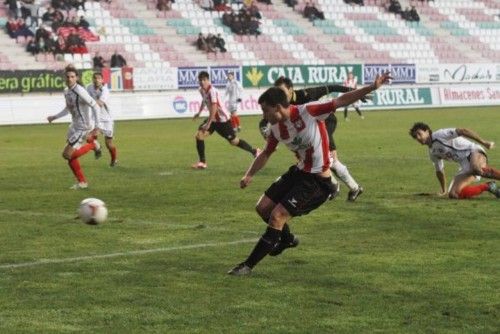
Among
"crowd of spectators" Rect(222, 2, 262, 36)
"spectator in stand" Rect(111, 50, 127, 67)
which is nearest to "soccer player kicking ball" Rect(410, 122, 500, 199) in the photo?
"spectator in stand" Rect(111, 50, 127, 67)

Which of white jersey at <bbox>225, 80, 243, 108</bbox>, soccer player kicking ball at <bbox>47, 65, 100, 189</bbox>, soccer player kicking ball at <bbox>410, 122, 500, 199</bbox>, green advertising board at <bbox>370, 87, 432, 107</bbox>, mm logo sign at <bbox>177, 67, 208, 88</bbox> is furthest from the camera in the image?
green advertising board at <bbox>370, 87, 432, 107</bbox>

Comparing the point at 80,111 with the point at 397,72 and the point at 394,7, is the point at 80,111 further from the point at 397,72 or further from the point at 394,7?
the point at 394,7

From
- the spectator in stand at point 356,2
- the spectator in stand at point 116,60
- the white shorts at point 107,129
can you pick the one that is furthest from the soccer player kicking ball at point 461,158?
the spectator in stand at point 356,2

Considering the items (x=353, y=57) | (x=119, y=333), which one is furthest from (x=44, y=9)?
(x=119, y=333)

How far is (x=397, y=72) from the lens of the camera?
56.9 metres

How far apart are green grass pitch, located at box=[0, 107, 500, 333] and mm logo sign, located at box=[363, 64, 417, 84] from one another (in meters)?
35.0

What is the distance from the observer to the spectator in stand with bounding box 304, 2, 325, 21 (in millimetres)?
61969

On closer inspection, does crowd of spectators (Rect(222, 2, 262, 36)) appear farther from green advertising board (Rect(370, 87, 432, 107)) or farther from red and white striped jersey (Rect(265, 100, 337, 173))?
red and white striped jersey (Rect(265, 100, 337, 173))

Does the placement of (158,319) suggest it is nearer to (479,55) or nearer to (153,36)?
(153,36)

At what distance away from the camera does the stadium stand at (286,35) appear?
171 feet

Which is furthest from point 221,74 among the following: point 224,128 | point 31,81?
point 224,128

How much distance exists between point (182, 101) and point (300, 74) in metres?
9.19

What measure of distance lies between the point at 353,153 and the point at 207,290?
671 inches

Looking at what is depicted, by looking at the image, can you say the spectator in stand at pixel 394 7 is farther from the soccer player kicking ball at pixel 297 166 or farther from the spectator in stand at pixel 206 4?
the soccer player kicking ball at pixel 297 166
